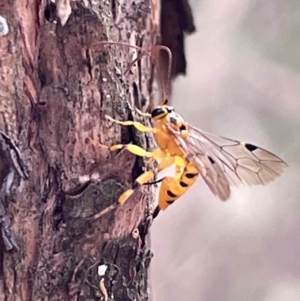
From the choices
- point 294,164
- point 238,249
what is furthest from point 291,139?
point 238,249

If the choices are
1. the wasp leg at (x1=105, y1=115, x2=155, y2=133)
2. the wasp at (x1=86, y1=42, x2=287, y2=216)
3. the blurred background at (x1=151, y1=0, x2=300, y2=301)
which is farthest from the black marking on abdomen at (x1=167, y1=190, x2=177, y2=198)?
the blurred background at (x1=151, y1=0, x2=300, y2=301)

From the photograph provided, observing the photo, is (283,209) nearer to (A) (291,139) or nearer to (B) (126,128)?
(A) (291,139)

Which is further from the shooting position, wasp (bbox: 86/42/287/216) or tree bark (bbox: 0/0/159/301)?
wasp (bbox: 86/42/287/216)

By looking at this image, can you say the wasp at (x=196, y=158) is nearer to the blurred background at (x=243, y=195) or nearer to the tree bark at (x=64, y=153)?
the tree bark at (x=64, y=153)

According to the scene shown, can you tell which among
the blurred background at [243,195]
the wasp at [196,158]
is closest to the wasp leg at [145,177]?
the wasp at [196,158]

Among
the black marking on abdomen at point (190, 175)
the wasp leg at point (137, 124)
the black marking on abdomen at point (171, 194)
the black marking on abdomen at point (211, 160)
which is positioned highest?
the wasp leg at point (137, 124)

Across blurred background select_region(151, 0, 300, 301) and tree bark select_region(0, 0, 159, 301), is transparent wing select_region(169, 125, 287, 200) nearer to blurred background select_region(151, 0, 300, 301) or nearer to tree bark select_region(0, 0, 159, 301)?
tree bark select_region(0, 0, 159, 301)
